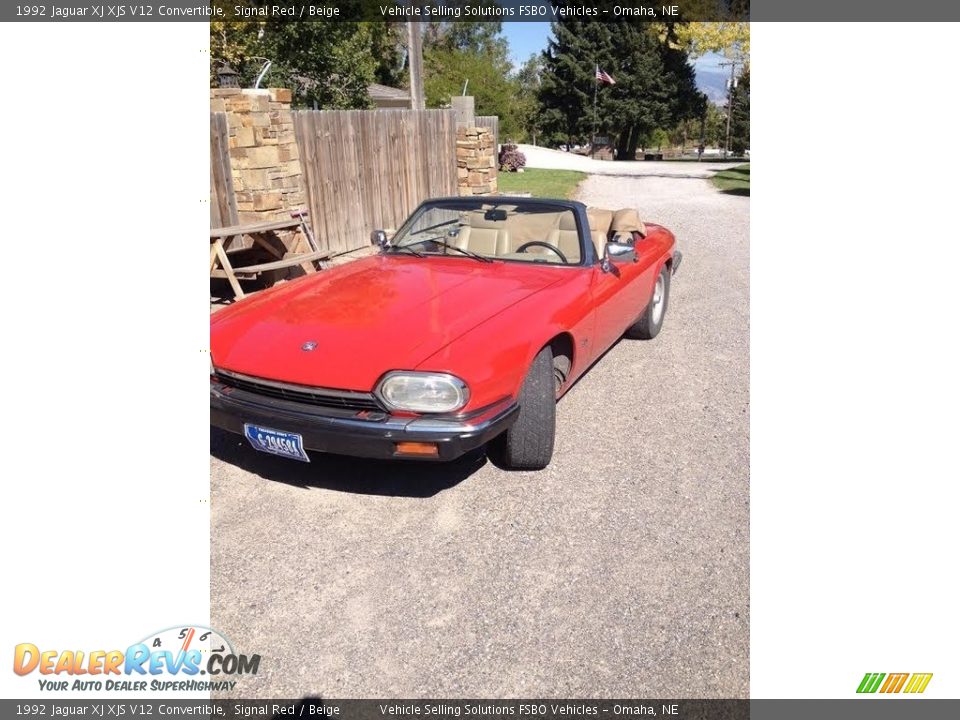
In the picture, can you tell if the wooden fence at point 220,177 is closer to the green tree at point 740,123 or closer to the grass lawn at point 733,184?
the grass lawn at point 733,184

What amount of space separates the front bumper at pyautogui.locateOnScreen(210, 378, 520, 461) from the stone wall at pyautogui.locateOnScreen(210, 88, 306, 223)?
4909mm

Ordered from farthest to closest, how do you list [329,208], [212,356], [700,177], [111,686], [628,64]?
[628,64] < [700,177] < [329,208] < [212,356] < [111,686]

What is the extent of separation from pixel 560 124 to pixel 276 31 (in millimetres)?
32131

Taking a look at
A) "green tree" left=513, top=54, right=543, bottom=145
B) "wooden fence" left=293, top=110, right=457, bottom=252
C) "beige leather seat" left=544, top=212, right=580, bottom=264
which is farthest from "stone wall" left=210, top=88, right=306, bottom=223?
"green tree" left=513, top=54, right=543, bottom=145

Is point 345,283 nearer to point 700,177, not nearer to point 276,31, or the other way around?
point 276,31

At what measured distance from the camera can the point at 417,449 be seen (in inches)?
116

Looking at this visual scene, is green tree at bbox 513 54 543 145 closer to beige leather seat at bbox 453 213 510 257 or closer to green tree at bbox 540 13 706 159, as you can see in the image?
green tree at bbox 540 13 706 159

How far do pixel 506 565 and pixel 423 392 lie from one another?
781 millimetres

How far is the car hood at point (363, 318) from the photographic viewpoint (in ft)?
10.2

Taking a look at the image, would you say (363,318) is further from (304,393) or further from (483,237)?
(483,237)

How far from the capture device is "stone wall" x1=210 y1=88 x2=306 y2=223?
23.5ft

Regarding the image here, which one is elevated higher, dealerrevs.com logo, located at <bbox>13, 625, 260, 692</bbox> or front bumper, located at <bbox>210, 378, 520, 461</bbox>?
front bumper, located at <bbox>210, 378, 520, 461</bbox>

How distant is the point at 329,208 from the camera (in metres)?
9.16

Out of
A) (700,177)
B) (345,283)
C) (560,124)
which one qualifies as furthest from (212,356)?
(560,124)
